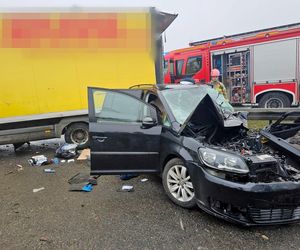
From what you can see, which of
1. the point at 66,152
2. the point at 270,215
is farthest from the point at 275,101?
the point at 270,215

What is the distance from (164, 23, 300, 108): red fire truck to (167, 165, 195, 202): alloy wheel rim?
7.04 m

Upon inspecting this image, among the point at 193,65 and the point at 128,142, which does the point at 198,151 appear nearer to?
the point at 128,142

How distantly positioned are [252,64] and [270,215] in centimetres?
913

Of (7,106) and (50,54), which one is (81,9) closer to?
(50,54)

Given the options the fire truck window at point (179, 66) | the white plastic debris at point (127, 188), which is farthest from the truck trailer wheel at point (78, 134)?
the fire truck window at point (179, 66)

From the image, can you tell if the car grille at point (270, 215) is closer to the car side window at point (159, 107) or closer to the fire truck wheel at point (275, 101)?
the car side window at point (159, 107)

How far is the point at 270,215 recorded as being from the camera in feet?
9.04

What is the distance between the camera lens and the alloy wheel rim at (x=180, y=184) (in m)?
3.37

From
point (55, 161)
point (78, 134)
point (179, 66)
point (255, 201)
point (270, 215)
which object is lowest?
point (55, 161)

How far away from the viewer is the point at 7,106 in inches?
239

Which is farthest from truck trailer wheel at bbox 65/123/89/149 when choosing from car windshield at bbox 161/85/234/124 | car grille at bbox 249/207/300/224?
car grille at bbox 249/207/300/224

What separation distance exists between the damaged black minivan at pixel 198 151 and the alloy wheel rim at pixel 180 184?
12 millimetres

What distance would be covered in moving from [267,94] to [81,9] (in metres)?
7.45

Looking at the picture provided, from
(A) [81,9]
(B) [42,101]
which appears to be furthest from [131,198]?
(A) [81,9]
